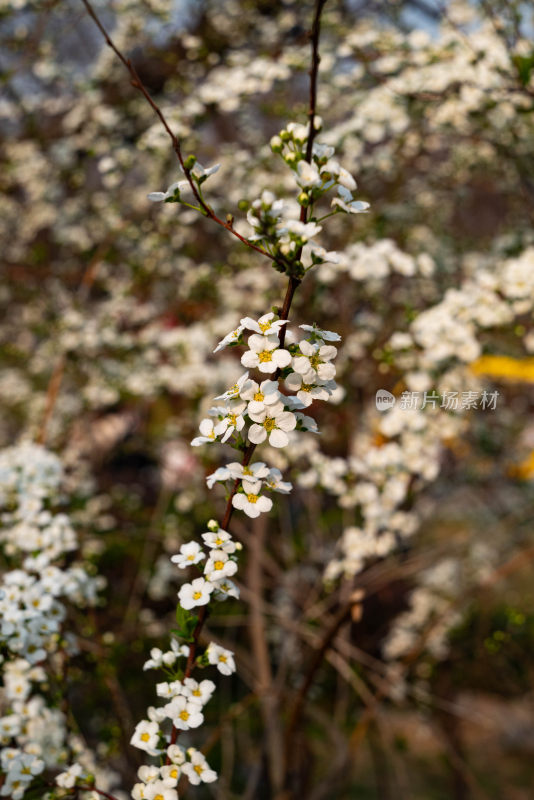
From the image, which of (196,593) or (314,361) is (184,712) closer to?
(196,593)

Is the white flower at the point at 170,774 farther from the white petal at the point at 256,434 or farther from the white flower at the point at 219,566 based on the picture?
the white petal at the point at 256,434

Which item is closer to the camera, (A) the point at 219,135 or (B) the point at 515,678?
(B) the point at 515,678

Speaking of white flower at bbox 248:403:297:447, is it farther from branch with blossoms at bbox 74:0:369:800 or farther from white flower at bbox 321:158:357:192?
white flower at bbox 321:158:357:192

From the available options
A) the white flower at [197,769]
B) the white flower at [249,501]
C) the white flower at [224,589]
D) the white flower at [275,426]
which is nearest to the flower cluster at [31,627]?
the white flower at [197,769]

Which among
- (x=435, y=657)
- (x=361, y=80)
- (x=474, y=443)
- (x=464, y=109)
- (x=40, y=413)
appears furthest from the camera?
(x=474, y=443)

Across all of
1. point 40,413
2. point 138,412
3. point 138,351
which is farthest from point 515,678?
point 138,412

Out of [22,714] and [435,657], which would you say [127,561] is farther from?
[22,714]
